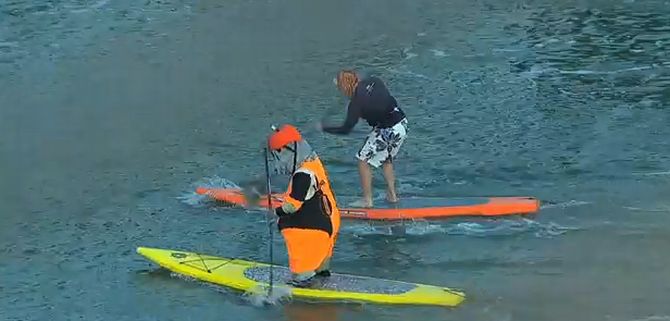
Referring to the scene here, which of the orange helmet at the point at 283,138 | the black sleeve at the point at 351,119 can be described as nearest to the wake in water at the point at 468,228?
the black sleeve at the point at 351,119

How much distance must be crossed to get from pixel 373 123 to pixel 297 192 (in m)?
2.65

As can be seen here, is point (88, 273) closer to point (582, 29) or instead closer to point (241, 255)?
point (241, 255)

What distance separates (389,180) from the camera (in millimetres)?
13508

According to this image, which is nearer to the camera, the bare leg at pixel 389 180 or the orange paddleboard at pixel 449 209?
the orange paddleboard at pixel 449 209

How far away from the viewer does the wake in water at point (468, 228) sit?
12.9 metres

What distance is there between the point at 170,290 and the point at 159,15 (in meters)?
15.2

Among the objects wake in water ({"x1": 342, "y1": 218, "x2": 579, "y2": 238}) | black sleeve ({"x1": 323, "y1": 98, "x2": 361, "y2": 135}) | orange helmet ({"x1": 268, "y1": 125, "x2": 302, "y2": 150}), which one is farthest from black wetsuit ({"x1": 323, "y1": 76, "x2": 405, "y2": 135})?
orange helmet ({"x1": 268, "y1": 125, "x2": 302, "y2": 150})

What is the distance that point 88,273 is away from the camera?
12.4m

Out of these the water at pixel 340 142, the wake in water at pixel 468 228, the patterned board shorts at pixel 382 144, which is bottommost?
the water at pixel 340 142

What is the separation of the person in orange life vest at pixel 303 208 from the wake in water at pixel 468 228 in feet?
6.36

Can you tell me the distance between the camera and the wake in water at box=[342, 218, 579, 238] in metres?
12.9

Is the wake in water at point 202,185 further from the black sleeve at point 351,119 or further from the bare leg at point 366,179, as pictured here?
the black sleeve at point 351,119

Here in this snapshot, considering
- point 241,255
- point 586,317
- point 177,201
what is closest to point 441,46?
point 177,201

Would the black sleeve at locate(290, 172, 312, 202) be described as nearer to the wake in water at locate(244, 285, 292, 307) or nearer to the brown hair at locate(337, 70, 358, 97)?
the wake in water at locate(244, 285, 292, 307)
